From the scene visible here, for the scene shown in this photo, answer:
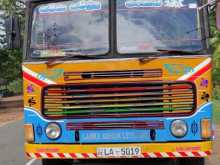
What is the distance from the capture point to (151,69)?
8.91 m

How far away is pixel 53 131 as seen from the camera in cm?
913

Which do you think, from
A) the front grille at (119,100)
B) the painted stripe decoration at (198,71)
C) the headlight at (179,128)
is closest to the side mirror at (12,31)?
the front grille at (119,100)

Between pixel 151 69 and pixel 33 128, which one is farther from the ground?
pixel 151 69

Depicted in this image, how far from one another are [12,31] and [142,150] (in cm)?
275

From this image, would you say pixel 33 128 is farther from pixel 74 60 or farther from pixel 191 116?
pixel 191 116

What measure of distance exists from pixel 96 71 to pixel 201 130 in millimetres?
1678

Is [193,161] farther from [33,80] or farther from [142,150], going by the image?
[33,80]

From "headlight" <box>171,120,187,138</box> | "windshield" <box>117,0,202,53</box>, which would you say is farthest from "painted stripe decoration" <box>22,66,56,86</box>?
"headlight" <box>171,120,187,138</box>

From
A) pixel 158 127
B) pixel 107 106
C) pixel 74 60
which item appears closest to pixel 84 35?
pixel 74 60

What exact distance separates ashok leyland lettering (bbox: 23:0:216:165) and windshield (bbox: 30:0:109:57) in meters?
0.01

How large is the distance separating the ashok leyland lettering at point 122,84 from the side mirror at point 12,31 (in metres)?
0.68

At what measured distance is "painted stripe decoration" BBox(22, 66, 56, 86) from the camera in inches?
359

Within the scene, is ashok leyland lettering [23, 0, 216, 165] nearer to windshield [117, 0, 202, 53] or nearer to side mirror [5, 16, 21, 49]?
windshield [117, 0, 202, 53]

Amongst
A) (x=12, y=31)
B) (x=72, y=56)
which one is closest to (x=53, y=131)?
(x=72, y=56)
